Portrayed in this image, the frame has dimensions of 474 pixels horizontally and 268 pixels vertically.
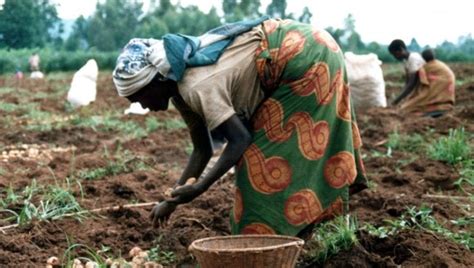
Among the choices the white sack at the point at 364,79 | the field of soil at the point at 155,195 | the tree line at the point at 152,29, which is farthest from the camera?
the tree line at the point at 152,29

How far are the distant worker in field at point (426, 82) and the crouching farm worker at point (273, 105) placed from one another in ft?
25.1

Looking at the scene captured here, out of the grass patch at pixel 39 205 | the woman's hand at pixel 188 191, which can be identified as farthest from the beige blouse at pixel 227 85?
the grass patch at pixel 39 205

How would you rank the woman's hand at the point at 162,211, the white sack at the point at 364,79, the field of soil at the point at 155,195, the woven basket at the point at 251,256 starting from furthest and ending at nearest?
the white sack at the point at 364,79 < the field of soil at the point at 155,195 < the woman's hand at the point at 162,211 < the woven basket at the point at 251,256

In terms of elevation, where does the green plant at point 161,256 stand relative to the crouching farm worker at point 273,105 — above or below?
below

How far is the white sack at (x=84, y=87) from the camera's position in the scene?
47.9 feet

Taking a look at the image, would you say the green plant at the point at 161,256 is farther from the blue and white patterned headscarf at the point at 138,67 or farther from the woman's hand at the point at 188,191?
the blue and white patterned headscarf at the point at 138,67

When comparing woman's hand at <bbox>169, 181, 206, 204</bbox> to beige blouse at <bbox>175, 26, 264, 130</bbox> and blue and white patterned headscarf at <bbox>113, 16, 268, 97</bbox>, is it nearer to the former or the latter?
beige blouse at <bbox>175, 26, 264, 130</bbox>

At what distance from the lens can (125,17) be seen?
56.3 m

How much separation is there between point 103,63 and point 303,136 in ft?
115

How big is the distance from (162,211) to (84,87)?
11622 mm

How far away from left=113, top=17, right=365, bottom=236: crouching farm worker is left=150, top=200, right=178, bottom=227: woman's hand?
0.01 m

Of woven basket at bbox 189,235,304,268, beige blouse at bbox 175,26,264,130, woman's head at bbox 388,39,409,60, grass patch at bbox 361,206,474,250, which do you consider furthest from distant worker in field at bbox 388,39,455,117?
woven basket at bbox 189,235,304,268

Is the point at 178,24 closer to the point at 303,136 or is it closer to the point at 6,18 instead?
the point at 6,18

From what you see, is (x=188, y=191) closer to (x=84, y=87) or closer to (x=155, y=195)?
(x=155, y=195)
